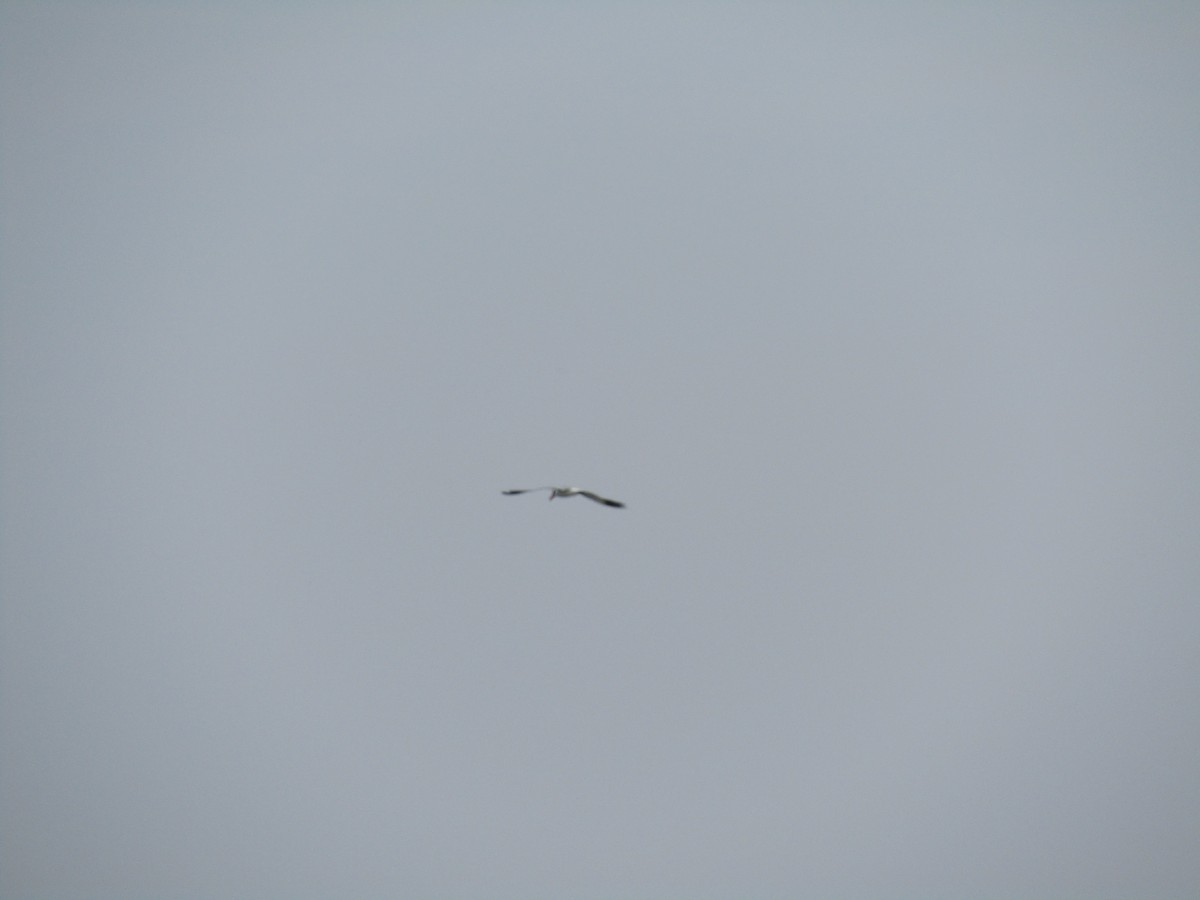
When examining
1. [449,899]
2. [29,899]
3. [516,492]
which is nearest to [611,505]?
[516,492]

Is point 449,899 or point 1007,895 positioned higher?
point 1007,895

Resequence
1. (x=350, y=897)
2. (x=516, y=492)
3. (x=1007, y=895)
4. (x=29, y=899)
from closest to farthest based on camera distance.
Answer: (x=516, y=492) → (x=29, y=899) → (x=1007, y=895) → (x=350, y=897)

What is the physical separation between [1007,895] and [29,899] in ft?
137

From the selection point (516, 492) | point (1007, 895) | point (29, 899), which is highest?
point (516, 492)

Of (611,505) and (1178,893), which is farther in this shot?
(1178,893)

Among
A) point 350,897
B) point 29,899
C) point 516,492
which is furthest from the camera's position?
point 350,897

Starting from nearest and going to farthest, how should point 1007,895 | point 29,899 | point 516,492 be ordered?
1. point 516,492
2. point 29,899
3. point 1007,895

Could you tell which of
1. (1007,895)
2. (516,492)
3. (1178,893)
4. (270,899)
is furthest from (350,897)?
(516,492)

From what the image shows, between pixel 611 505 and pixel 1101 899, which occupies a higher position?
pixel 611 505

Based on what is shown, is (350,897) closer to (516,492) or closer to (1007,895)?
(1007,895)

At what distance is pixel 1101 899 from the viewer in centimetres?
7850

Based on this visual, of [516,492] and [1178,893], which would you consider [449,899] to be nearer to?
[1178,893]

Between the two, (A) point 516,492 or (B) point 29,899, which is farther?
(B) point 29,899

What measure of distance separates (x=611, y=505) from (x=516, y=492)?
8.12 ft
